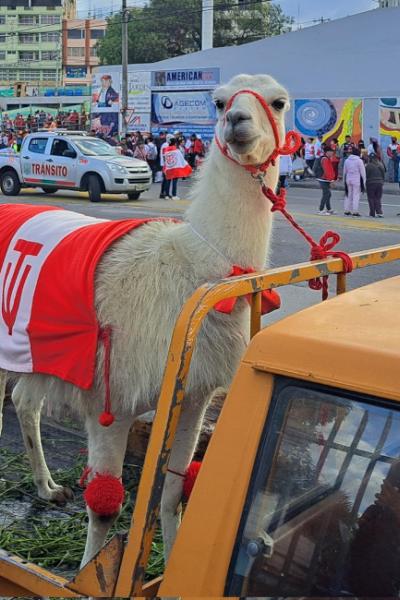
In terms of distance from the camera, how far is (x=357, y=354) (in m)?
1.77

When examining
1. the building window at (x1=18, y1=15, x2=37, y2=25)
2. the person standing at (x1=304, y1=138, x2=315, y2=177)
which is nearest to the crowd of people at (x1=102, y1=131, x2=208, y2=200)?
the person standing at (x1=304, y1=138, x2=315, y2=177)

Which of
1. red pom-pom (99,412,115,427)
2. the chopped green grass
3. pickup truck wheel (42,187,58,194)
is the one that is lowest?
the chopped green grass

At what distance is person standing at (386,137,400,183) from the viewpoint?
30266 millimetres

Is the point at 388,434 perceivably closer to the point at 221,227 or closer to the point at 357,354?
the point at 357,354

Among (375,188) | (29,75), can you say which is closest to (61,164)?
(375,188)

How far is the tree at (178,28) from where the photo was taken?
73125 mm

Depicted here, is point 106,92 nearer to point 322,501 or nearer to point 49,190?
point 49,190

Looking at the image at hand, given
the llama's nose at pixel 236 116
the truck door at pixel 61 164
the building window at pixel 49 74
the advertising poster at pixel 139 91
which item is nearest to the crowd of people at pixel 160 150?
the truck door at pixel 61 164

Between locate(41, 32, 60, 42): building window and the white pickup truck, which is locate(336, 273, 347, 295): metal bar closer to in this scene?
the white pickup truck

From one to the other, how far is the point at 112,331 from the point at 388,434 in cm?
191

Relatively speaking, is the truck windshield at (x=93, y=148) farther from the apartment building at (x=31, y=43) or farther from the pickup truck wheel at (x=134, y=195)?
the apartment building at (x=31, y=43)

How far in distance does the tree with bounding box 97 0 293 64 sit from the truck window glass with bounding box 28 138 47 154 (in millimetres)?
51917

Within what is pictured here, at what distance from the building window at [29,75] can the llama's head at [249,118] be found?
411 ft

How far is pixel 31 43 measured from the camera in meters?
124
